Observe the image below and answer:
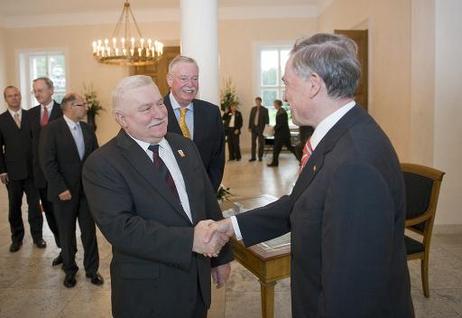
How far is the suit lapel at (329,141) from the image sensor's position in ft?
4.46

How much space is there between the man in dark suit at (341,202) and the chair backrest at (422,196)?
1.92 m

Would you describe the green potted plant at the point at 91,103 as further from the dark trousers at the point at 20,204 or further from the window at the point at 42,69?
the dark trousers at the point at 20,204

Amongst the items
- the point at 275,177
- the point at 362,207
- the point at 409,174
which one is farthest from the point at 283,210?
the point at 275,177

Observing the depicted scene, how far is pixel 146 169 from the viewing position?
1760mm

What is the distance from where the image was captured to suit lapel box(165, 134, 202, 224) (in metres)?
1.88

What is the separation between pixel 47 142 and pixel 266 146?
10.6 m

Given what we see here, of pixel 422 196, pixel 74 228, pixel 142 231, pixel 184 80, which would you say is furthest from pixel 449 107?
pixel 142 231

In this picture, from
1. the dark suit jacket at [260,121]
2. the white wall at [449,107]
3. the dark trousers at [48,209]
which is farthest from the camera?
the dark suit jacket at [260,121]

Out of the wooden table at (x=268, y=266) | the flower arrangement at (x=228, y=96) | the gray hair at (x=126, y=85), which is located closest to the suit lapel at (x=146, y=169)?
the gray hair at (x=126, y=85)

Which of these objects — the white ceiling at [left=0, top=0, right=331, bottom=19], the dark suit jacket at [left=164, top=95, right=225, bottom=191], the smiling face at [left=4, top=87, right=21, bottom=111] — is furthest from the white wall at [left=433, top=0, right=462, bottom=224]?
the white ceiling at [left=0, top=0, right=331, bottom=19]

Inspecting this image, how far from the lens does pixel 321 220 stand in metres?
1.31

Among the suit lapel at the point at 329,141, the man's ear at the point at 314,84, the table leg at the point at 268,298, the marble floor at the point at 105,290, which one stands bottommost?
the marble floor at the point at 105,290

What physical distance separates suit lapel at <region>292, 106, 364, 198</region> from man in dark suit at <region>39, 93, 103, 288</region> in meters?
2.68

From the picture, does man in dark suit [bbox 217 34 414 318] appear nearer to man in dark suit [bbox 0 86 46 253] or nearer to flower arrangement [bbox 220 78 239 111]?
man in dark suit [bbox 0 86 46 253]
